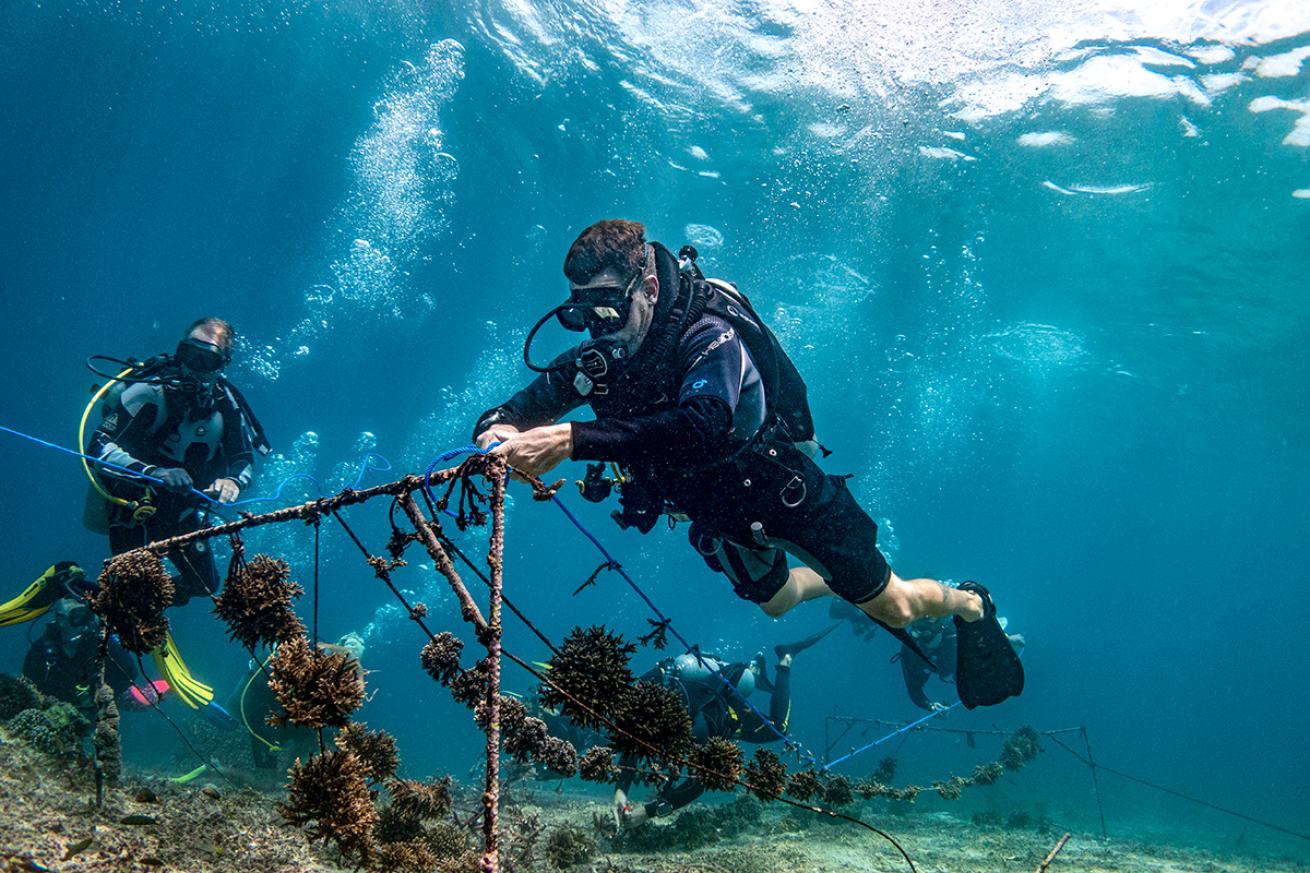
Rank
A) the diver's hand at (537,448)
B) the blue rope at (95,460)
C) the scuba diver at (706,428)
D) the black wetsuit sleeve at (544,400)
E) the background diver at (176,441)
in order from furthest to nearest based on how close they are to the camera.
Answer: the background diver at (176,441), the black wetsuit sleeve at (544,400), the scuba diver at (706,428), the blue rope at (95,460), the diver's hand at (537,448)

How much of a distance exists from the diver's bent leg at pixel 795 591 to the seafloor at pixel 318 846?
80.0 inches

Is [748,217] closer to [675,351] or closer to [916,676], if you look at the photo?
[916,676]

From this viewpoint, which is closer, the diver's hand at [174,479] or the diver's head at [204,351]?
the diver's hand at [174,479]

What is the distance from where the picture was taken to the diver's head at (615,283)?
380cm

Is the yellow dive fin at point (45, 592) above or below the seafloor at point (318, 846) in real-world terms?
above

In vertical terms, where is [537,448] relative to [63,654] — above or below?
below

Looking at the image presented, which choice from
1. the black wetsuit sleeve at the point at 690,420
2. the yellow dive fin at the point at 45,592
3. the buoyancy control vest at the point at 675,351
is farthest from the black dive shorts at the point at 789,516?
the yellow dive fin at the point at 45,592

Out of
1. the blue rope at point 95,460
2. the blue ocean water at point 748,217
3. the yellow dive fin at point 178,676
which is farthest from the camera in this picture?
the blue ocean water at point 748,217

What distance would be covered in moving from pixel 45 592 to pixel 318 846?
5115 millimetres

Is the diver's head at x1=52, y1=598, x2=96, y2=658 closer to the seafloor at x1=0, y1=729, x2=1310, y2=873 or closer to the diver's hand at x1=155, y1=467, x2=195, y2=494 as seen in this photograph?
the seafloor at x1=0, y1=729, x2=1310, y2=873

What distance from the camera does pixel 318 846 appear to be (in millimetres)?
3494

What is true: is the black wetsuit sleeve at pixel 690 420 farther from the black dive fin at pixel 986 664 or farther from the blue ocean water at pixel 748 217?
the blue ocean water at pixel 748 217

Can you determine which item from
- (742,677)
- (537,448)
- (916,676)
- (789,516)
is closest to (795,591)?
(789,516)

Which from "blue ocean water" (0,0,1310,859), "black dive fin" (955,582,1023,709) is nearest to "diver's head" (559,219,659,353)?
"black dive fin" (955,582,1023,709)
